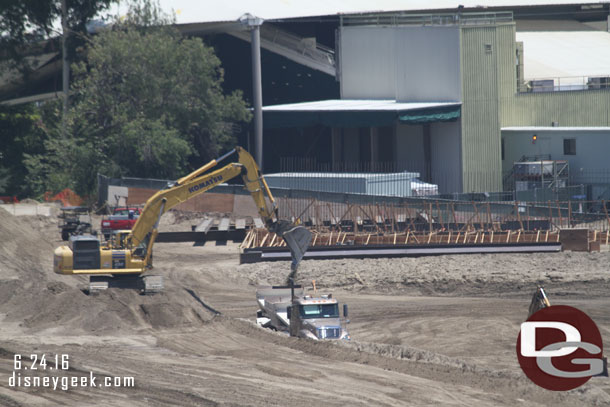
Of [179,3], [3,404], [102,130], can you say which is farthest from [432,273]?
[179,3]

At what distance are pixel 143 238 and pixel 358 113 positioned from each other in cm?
2528

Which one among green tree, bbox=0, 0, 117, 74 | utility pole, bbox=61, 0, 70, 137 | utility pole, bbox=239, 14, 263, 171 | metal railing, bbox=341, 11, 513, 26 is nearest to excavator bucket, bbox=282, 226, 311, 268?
metal railing, bbox=341, 11, 513, 26

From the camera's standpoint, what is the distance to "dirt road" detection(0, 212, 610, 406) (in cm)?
1823

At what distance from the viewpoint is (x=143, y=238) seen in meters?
31.3

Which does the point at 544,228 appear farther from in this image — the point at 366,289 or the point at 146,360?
the point at 146,360

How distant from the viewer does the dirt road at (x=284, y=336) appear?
1823 centimetres

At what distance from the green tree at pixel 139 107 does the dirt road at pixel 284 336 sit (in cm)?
1587

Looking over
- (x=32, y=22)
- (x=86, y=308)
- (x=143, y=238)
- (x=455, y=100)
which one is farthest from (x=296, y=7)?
(x=86, y=308)

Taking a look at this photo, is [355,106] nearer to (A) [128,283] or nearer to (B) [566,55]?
(B) [566,55]

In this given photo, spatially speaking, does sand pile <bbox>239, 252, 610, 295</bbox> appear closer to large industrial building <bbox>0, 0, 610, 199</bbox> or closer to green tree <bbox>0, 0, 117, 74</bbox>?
large industrial building <bbox>0, 0, 610, 199</bbox>

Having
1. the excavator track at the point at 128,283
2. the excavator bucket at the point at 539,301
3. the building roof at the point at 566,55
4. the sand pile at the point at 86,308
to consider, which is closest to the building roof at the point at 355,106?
the building roof at the point at 566,55

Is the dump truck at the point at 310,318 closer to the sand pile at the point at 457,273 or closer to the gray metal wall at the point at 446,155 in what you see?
the sand pile at the point at 457,273

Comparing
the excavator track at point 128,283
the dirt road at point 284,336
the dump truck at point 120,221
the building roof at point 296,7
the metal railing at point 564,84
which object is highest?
the building roof at point 296,7

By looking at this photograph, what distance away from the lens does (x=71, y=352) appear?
2214 cm
